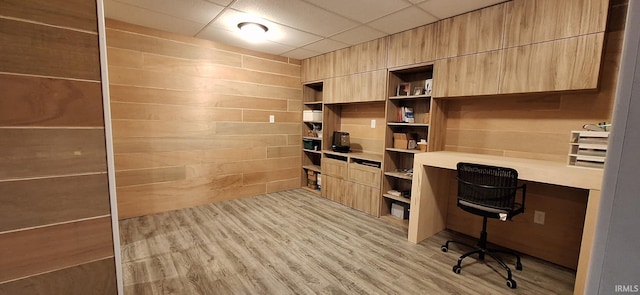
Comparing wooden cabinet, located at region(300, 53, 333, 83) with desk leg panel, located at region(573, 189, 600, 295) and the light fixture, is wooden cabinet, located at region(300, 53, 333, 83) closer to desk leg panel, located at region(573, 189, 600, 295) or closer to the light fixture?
the light fixture

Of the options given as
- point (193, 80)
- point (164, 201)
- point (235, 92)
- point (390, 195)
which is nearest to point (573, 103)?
point (390, 195)

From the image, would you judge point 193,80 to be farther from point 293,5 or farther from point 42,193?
point 42,193

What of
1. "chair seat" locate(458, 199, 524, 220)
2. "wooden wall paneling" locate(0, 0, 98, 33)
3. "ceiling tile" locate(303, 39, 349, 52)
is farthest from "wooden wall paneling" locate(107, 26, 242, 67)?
"chair seat" locate(458, 199, 524, 220)

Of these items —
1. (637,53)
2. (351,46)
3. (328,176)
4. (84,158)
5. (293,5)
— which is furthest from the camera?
(328,176)

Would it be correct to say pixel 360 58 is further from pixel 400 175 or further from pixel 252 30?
pixel 400 175

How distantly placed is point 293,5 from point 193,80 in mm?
1846

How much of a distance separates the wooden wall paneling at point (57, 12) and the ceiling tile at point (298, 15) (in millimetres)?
1609

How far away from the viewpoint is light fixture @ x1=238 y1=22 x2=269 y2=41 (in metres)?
2.94

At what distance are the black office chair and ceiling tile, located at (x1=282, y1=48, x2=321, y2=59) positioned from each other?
2.86 meters

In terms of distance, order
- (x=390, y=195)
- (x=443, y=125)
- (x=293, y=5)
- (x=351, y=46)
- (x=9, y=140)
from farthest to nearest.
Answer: (x=351, y=46), (x=390, y=195), (x=443, y=125), (x=293, y=5), (x=9, y=140)

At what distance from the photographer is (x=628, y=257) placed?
0.47m

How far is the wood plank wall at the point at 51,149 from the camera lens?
0.97 metres

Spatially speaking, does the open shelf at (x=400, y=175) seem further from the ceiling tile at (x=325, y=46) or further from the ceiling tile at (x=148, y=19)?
Result: the ceiling tile at (x=148, y=19)

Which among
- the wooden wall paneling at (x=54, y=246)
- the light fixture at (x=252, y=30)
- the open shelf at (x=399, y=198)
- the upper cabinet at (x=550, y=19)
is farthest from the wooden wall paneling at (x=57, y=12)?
the open shelf at (x=399, y=198)
